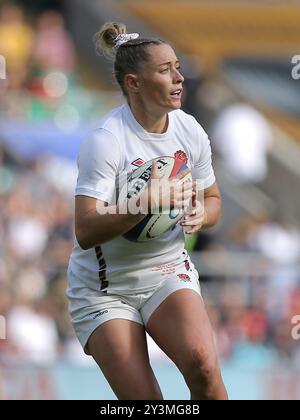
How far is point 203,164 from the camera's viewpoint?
536 centimetres

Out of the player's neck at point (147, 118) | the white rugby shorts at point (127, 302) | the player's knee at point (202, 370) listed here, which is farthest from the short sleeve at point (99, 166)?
the player's knee at point (202, 370)

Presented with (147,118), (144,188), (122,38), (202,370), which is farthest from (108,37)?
(202,370)

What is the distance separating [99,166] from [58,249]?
5829mm

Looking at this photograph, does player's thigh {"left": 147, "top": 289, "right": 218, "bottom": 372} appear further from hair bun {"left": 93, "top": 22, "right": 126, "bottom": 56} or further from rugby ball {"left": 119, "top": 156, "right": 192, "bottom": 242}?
hair bun {"left": 93, "top": 22, "right": 126, "bottom": 56}

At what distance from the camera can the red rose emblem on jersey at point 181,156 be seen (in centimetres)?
514

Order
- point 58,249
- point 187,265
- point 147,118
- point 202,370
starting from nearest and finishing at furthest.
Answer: point 202,370, point 147,118, point 187,265, point 58,249

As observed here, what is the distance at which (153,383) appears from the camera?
16.4 feet

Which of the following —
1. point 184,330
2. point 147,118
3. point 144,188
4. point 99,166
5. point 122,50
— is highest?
point 122,50

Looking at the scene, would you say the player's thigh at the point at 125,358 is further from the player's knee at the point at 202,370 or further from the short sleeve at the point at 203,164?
the short sleeve at the point at 203,164

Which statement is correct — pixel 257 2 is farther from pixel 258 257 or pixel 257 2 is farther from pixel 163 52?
pixel 163 52

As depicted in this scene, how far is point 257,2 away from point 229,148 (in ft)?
12.8

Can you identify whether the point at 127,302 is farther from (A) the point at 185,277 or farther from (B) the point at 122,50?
(B) the point at 122,50

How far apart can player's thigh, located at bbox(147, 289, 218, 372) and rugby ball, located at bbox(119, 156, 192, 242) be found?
300mm
